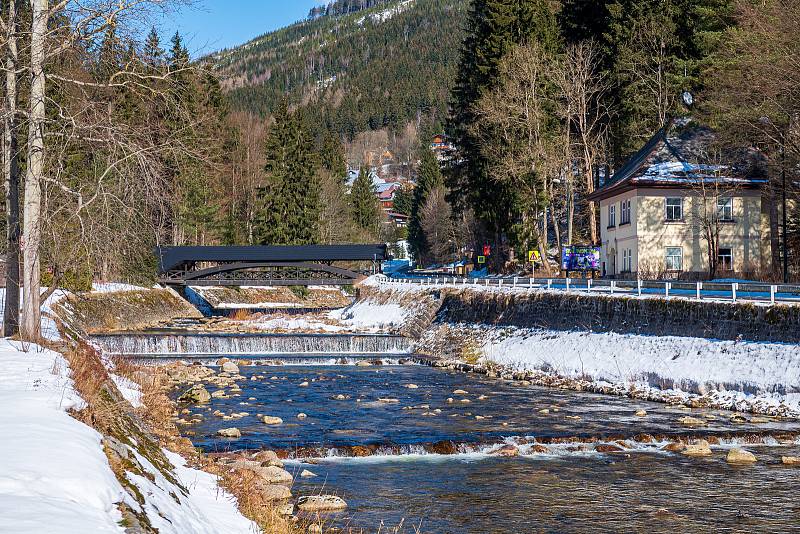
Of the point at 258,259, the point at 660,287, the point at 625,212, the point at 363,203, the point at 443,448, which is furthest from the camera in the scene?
the point at 363,203

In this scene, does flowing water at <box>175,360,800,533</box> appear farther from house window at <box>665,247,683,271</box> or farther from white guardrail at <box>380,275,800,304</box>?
house window at <box>665,247,683,271</box>

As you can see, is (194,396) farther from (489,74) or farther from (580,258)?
(489,74)

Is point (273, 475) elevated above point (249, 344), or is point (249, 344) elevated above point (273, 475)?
point (249, 344)

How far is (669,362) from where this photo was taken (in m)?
24.3

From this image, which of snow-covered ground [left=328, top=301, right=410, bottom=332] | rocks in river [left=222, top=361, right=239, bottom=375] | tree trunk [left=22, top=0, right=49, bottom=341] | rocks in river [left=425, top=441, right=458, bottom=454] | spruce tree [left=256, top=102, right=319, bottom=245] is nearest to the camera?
tree trunk [left=22, top=0, right=49, bottom=341]

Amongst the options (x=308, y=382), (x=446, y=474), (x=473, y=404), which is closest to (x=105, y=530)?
(x=446, y=474)

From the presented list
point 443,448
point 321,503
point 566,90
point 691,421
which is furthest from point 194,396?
point 566,90

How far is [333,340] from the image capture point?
37750mm

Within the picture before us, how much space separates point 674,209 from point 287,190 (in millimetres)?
35801

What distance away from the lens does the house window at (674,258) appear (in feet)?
140

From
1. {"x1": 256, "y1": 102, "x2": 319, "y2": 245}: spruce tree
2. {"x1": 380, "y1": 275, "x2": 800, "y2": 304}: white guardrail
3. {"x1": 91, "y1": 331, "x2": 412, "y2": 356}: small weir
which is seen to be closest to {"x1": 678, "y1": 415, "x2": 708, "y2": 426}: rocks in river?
{"x1": 380, "y1": 275, "x2": 800, "y2": 304}: white guardrail

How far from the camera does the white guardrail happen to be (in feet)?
79.2

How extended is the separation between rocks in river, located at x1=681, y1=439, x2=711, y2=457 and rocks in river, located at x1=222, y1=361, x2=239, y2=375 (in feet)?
58.7

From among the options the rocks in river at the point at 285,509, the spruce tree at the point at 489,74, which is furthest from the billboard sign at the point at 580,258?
the rocks in river at the point at 285,509
